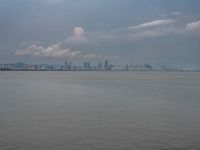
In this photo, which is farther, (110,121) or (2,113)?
(2,113)

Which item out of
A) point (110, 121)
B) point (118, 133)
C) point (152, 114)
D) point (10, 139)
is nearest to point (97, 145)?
point (118, 133)

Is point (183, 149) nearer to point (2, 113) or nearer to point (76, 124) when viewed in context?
point (76, 124)

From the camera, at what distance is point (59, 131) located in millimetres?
19781

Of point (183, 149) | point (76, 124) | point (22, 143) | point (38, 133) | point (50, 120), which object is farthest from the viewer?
point (50, 120)

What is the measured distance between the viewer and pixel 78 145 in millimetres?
16531

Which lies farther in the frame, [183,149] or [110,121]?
[110,121]

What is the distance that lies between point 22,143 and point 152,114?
13.3 m

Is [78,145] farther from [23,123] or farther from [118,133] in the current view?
[23,123]

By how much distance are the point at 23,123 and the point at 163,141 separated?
9.55m

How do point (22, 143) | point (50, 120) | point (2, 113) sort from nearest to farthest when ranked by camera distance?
1. point (22, 143)
2. point (50, 120)
3. point (2, 113)

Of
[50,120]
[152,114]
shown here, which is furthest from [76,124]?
[152,114]

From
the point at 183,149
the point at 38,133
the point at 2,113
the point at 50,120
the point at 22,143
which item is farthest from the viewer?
the point at 2,113

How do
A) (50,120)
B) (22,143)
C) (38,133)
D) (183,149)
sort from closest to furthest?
(183,149)
(22,143)
(38,133)
(50,120)

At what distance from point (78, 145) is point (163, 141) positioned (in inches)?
168
